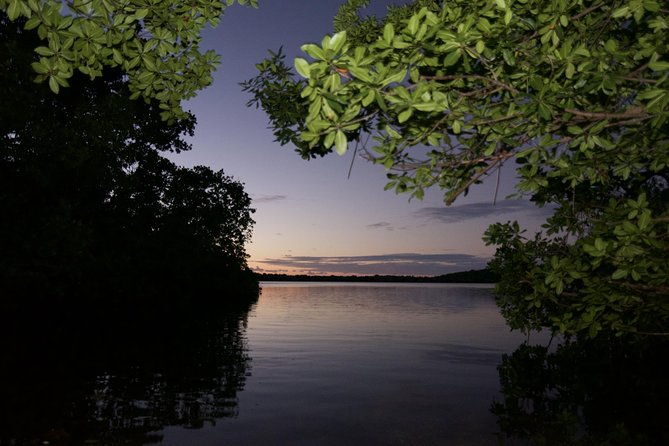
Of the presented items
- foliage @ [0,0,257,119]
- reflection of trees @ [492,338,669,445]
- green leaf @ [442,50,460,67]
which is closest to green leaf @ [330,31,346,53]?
green leaf @ [442,50,460,67]

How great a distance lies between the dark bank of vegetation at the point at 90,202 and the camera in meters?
20.3

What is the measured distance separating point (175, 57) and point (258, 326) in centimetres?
3129

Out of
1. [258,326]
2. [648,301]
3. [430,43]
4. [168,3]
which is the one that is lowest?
[258,326]

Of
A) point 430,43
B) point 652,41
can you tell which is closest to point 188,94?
point 430,43

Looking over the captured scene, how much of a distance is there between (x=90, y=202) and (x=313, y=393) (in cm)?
1787

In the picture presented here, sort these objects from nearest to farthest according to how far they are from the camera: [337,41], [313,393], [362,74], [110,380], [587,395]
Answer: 1. [337,41]
2. [362,74]
3. [587,395]
4. [313,393]
5. [110,380]

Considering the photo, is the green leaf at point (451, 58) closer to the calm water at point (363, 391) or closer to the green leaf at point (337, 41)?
the green leaf at point (337, 41)

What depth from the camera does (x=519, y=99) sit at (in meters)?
4.50

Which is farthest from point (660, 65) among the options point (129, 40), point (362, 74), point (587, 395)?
point (587, 395)

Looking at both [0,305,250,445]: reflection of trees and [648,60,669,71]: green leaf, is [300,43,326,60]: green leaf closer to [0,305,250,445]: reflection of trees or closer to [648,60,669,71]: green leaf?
[648,60,669,71]: green leaf

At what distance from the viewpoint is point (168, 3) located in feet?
16.4

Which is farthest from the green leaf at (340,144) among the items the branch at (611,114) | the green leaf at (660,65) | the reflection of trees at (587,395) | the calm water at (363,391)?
the reflection of trees at (587,395)

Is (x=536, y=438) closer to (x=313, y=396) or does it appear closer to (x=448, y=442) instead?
(x=448, y=442)

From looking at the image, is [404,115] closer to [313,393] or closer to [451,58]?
[451,58]
